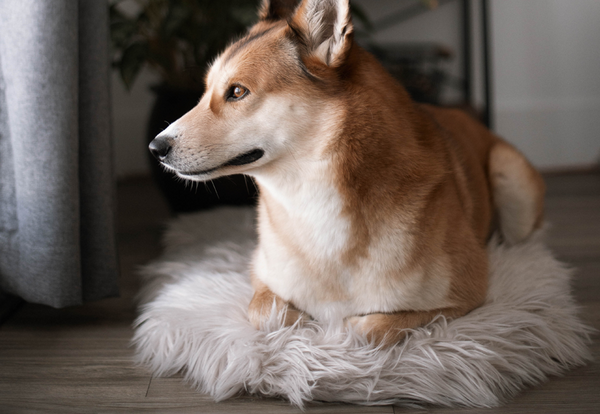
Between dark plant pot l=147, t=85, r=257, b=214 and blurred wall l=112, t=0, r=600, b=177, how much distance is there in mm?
867

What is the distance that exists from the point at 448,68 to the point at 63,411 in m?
2.99

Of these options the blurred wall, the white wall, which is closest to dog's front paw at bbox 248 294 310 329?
the blurred wall

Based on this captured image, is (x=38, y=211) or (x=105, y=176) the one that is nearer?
(x=38, y=211)

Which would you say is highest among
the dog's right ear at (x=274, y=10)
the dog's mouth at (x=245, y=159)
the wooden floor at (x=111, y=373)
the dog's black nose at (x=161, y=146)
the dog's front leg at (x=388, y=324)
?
the dog's right ear at (x=274, y=10)

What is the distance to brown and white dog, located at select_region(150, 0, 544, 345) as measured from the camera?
92cm

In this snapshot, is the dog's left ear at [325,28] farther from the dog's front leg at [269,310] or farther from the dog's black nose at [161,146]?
the dog's front leg at [269,310]

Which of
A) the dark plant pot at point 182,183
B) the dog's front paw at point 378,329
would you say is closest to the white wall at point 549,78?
the dark plant pot at point 182,183

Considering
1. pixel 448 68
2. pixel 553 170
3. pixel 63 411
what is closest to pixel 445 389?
pixel 63 411

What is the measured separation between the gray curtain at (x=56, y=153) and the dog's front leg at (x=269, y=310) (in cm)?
40

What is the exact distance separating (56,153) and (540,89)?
109 inches

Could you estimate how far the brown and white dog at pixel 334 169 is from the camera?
3.02 feet

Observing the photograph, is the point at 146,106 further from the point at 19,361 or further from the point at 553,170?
the point at 553,170

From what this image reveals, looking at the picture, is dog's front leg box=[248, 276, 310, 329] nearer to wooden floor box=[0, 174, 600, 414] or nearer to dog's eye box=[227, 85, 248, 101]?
wooden floor box=[0, 174, 600, 414]

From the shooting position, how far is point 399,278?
0.96 meters
